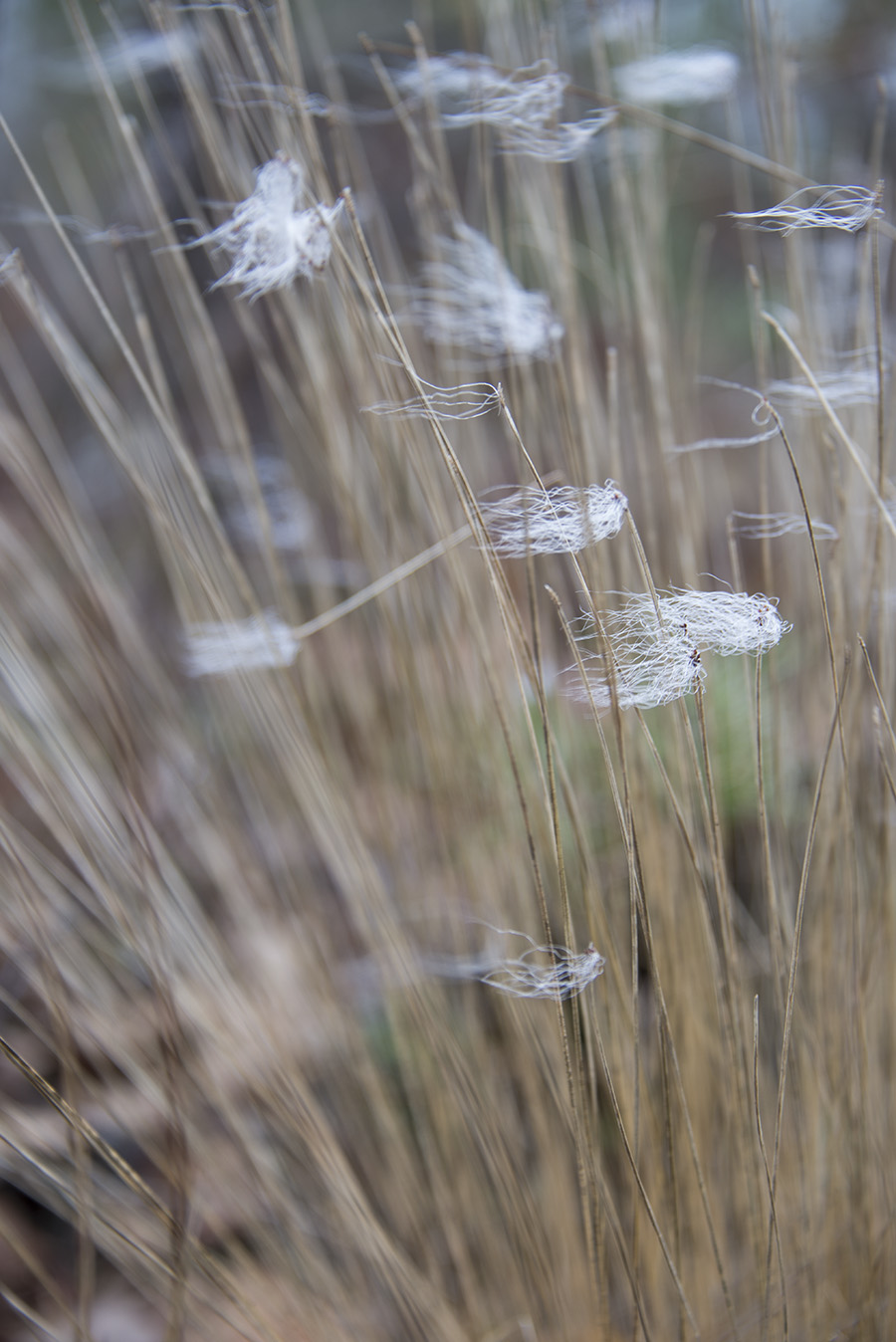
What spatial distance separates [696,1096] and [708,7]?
6.19 ft

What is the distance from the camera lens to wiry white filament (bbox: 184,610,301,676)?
1.26ft

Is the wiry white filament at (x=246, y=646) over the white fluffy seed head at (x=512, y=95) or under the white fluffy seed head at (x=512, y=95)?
under

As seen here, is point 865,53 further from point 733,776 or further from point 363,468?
point 363,468

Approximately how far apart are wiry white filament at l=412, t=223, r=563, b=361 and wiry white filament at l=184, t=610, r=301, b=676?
162 millimetres

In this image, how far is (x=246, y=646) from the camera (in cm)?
Result: 43

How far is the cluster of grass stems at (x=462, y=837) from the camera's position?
301 millimetres

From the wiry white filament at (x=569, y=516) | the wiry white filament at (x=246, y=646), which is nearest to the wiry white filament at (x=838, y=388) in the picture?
the wiry white filament at (x=569, y=516)

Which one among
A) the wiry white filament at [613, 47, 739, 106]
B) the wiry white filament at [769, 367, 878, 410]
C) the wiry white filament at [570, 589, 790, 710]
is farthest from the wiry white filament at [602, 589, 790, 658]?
the wiry white filament at [613, 47, 739, 106]

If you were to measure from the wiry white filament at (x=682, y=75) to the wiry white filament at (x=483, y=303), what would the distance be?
137mm

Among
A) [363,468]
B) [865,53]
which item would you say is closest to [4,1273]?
[363,468]

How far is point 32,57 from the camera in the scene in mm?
1524

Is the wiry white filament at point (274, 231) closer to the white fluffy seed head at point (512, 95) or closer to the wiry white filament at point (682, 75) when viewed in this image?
the white fluffy seed head at point (512, 95)

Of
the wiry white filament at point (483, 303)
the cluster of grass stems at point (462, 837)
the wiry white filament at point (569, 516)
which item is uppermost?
the wiry white filament at point (483, 303)

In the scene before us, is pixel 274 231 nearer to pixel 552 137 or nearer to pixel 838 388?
pixel 552 137
